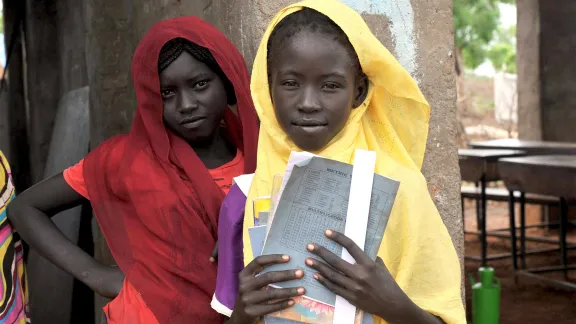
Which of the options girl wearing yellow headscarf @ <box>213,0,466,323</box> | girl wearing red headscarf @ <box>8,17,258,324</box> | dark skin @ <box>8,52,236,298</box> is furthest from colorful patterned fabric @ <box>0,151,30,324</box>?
girl wearing yellow headscarf @ <box>213,0,466,323</box>

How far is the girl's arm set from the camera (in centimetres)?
184

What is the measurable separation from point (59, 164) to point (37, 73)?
1591mm

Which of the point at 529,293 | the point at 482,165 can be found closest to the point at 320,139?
the point at 529,293

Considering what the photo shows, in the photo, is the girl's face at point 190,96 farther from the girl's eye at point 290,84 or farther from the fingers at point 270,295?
the fingers at point 270,295

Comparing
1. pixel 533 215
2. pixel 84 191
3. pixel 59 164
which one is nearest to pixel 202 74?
pixel 84 191

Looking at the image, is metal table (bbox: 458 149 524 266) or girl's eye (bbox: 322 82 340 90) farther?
metal table (bbox: 458 149 524 266)

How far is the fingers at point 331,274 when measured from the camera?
1.29m

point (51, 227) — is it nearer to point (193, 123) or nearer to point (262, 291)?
point (193, 123)

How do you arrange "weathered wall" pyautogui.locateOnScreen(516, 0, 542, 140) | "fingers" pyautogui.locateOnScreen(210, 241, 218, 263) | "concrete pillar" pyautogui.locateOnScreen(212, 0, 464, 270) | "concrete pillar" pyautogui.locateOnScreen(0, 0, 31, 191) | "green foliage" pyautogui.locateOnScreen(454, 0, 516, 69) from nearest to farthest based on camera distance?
"fingers" pyautogui.locateOnScreen(210, 241, 218, 263), "concrete pillar" pyautogui.locateOnScreen(212, 0, 464, 270), "concrete pillar" pyautogui.locateOnScreen(0, 0, 31, 191), "weathered wall" pyautogui.locateOnScreen(516, 0, 542, 140), "green foliage" pyautogui.locateOnScreen(454, 0, 516, 69)

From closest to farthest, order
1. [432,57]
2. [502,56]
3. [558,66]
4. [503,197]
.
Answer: [432,57]
[503,197]
[558,66]
[502,56]

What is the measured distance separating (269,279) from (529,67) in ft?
23.5

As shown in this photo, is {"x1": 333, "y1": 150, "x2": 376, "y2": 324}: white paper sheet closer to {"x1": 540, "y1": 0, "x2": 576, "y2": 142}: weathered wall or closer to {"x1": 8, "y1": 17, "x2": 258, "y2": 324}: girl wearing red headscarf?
{"x1": 8, "y1": 17, "x2": 258, "y2": 324}: girl wearing red headscarf

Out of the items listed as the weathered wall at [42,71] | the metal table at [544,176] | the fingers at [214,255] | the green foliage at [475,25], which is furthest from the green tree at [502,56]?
the fingers at [214,255]

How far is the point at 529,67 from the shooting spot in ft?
25.6
